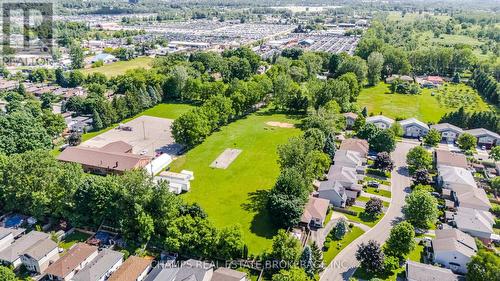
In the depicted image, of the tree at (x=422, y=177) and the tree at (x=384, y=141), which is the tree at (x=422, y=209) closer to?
the tree at (x=422, y=177)

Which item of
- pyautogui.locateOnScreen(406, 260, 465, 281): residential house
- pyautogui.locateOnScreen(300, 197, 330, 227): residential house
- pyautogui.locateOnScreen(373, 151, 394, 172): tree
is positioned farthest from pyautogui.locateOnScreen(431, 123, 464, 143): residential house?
pyautogui.locateOnScreen(406, 260, 465, 281): residential house

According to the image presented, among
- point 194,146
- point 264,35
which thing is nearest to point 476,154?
point 194,146

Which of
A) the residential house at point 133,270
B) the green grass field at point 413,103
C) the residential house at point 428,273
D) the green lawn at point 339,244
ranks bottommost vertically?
the residential house at point 133,270

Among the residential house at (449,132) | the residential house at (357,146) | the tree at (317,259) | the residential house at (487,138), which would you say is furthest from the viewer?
the residential house at (449,132)

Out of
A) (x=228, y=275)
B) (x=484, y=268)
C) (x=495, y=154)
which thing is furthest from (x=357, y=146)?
(x=228, y=275)

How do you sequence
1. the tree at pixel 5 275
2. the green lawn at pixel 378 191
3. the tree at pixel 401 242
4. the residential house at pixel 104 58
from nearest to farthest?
the tree at pixel 5 275
the tree at pixel 401 242
the green lawn at pixel 378 191
the residential house at pixel 104 58

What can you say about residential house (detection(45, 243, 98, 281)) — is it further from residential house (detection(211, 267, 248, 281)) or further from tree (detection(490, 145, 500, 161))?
tree (detection(490, 145, 500, 161))

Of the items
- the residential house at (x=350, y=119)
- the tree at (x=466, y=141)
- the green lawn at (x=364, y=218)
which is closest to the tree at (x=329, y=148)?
the green lawn at (x=364, y=218)

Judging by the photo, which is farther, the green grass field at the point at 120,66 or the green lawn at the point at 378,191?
the green grass field at the point at 120,66
